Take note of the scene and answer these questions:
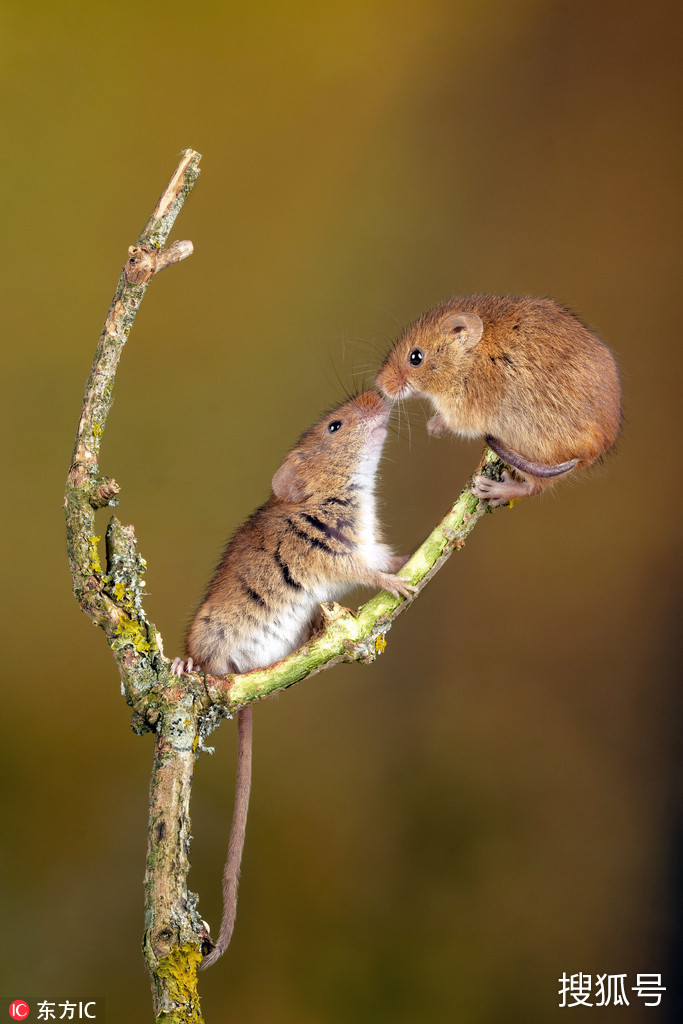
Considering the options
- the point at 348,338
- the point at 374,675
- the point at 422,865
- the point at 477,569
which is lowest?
the point at 422,865

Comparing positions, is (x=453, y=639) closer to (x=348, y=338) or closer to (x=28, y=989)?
(x=348, y=338)

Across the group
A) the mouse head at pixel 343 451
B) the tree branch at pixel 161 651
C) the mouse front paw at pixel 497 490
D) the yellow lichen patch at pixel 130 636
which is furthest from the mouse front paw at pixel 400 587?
the yellow lichen patch at pixel 130 636

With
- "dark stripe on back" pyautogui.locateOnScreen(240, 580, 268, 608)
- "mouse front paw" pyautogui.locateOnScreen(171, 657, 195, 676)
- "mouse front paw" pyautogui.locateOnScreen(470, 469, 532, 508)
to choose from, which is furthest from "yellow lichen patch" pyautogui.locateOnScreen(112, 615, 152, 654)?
"mouse front paw" pyautogui.locateOnScreen(470, 469, 532, 508)

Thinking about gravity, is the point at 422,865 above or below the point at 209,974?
above

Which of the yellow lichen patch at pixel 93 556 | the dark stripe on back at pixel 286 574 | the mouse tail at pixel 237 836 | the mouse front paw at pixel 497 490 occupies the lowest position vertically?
the mouse tail at pixel 237 836

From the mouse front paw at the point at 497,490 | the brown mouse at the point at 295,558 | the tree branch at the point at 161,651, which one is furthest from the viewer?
the brown mouse at the point at 295,558

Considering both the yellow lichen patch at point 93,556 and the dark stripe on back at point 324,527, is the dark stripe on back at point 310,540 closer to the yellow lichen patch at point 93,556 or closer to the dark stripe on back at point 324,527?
the dark stripe on back at point 324,527

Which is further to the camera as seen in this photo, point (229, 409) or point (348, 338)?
point (229, 409)

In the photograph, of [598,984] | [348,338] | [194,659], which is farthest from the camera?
[598,984]

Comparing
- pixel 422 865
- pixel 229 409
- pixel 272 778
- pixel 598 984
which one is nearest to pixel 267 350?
pixel 229 409
